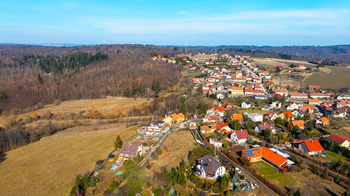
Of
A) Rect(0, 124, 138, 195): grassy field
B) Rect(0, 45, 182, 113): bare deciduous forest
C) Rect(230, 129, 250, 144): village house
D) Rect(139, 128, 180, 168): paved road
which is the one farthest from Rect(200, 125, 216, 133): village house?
Rect(0, 45, 182, 113): bare deciduous forest

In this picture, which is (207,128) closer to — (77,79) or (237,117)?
(237,117)

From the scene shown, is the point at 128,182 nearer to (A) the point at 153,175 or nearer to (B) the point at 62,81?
(A) the point at 153,175

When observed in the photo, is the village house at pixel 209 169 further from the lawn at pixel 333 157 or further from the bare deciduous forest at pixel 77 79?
the bare deciduous forest at pixel 77 79

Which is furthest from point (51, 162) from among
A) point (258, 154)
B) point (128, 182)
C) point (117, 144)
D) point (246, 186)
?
point (258, 154)

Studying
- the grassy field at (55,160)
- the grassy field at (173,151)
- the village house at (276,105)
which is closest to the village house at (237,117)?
the grassy field at (173,151)

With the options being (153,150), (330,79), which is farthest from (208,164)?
(330,79)

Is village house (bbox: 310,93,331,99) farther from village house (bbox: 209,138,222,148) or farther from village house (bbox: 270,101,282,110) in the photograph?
village house (bbox: 209,138,222,148)

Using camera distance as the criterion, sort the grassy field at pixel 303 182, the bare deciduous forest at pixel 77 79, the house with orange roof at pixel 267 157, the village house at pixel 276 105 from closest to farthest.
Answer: the grassy field at pixel 303 182
the house with orange roof at pixel 267 157
the village house at pixel 276 105
the bare deciduous forest at pixel 77 79
